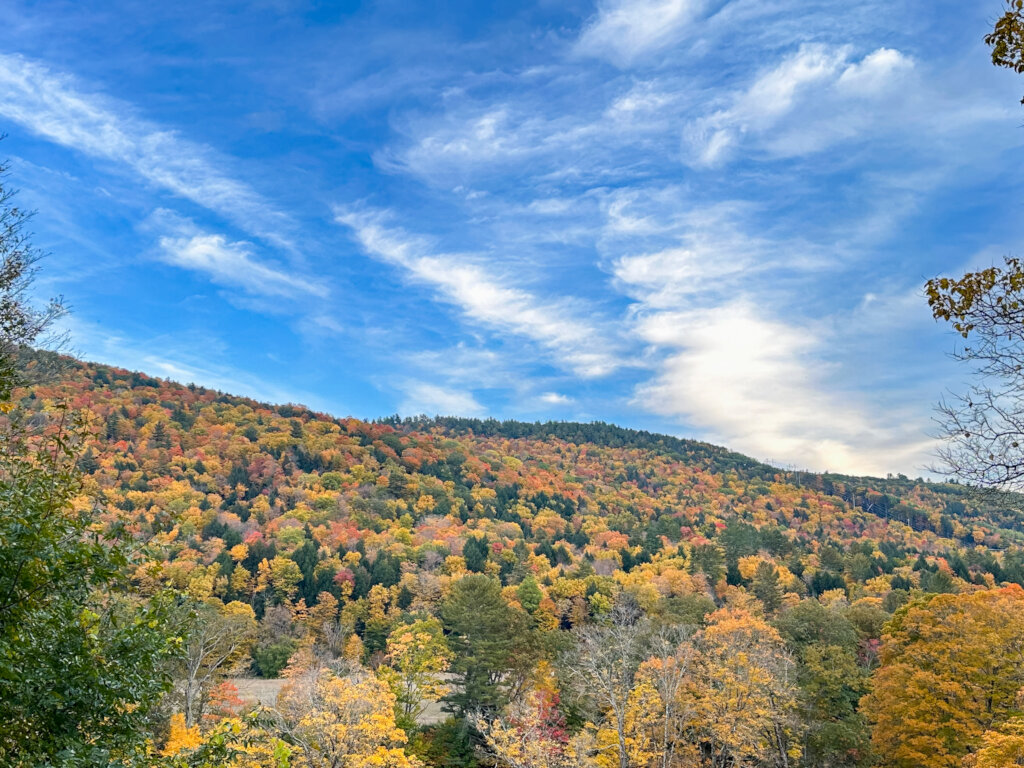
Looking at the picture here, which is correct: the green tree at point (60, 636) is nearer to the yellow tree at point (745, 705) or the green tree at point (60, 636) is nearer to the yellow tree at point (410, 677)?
the yellow tree at point (745, 705)

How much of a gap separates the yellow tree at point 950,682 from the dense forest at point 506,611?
11cm

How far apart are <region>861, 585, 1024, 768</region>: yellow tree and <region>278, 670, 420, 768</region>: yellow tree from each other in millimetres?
20957

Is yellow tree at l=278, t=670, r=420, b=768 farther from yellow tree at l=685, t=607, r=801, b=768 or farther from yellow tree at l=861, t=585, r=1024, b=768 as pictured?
yellow tree at l=861, t=585, r=1024, b=768

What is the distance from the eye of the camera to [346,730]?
2262 cm

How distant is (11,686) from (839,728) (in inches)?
1301

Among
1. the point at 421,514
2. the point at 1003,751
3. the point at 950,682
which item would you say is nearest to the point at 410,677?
the point at 950,682

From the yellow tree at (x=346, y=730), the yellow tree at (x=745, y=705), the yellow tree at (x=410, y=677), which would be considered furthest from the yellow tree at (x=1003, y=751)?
the yellow tree at (x=410, y=677)

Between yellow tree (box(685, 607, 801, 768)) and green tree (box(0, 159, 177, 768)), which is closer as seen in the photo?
green tree (box(0, 159, 177, 768))

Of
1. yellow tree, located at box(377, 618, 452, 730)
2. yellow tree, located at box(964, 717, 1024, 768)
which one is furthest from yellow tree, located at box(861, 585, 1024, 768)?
yellow tree, located at box(377, 618, 452, 730)

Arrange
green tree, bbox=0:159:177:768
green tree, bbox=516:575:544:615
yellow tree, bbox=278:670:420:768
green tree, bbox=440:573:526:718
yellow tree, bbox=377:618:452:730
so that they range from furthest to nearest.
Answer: green tree, bbox=516:575:544:615 < green tree, bbox=440:573:526:718 < yellow tree, bbox=377:618:452:730 < yellow tree, bbox=278:670:420:768 < green tree, bbox=0:159:177:768

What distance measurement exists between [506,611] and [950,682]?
24929 mm

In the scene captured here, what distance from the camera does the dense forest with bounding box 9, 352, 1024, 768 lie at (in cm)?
2356

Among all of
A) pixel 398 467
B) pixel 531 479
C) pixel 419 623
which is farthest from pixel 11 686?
pixel 531 479

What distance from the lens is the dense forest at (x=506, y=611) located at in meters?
23.6
